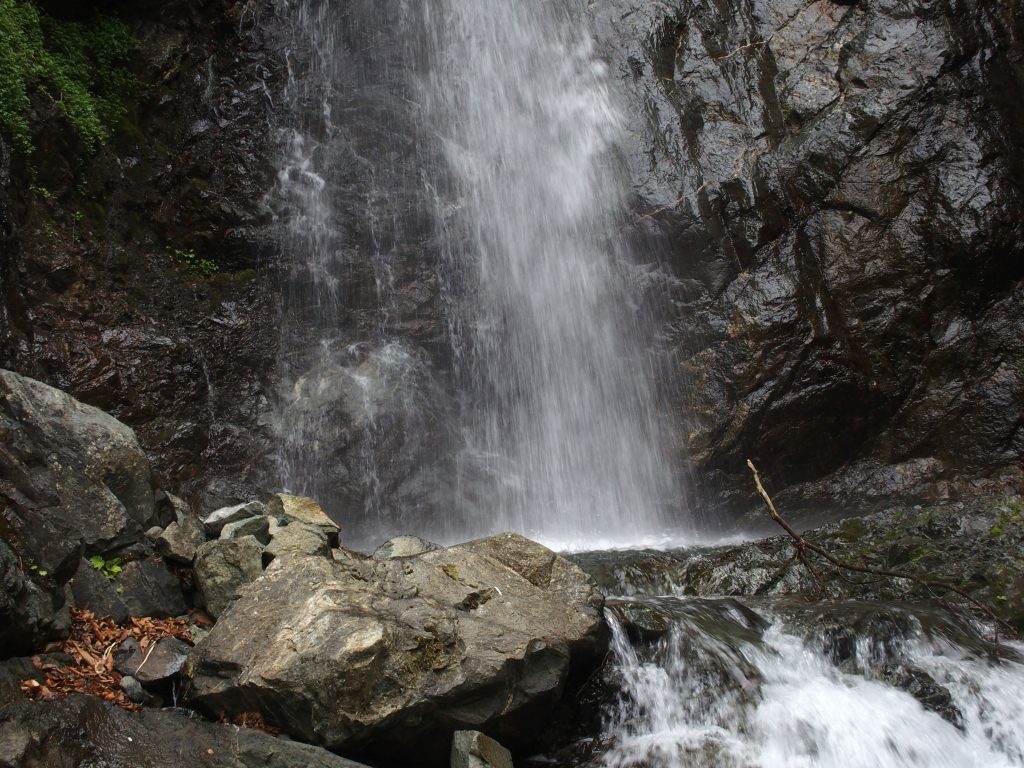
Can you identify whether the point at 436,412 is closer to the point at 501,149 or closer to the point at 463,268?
the point at 463,268

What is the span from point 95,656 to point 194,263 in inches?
301

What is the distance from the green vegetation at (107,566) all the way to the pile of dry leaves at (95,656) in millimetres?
349

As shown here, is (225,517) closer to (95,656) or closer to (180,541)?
(180,541)

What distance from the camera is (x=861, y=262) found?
31.8 ft

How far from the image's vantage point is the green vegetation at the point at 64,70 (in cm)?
822

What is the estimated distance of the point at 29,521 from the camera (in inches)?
161

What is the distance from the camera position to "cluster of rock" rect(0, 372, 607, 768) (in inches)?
141

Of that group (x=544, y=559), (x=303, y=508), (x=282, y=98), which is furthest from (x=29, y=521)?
(x=282, y=98)

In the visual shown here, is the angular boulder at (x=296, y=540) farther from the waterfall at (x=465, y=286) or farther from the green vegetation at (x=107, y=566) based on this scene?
the waterfall at (x=465, y=286)

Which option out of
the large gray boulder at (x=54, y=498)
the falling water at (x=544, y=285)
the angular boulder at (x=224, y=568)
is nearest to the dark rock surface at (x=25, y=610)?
the large gray boulder at (x=54, y=498)

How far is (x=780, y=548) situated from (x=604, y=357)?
4382 mm

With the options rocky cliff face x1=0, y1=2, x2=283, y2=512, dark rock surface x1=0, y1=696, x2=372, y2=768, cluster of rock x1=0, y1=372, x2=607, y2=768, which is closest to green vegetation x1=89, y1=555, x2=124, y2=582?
cluster of rock x1=0, y1=372, x2=607, y2=768

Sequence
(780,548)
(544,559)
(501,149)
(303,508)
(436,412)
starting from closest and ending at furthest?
(544,559)
(303,508)
(780,548)
(436,412)
(501,149)

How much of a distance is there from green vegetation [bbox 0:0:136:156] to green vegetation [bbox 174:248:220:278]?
5.80ft
